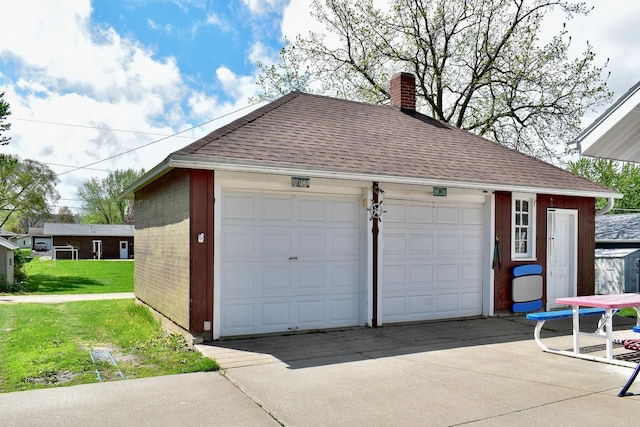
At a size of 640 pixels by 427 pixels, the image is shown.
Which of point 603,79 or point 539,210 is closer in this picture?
point 539,210

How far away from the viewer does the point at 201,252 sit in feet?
23.7

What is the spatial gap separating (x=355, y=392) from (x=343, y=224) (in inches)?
151

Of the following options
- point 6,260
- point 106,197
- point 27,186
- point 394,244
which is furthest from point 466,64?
point 106,197

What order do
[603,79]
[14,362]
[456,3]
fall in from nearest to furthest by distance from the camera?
[14,362] < [603,79] < [456,3]

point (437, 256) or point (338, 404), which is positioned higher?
point (437, 256)

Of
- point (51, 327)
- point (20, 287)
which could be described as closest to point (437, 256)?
point (51, 327)

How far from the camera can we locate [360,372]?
580 cm

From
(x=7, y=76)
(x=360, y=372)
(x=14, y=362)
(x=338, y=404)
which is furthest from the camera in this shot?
(x=7, y=76)

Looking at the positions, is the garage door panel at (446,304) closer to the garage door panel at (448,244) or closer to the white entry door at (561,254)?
the garage door panel at (448,244)

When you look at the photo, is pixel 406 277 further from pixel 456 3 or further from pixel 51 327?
pixel 456 3

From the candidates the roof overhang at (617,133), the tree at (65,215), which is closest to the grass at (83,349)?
the roof overhang at (617,133)

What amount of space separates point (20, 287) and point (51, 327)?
15275 mm

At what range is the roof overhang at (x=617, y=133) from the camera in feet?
13.7

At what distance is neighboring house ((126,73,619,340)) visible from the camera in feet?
24.4
